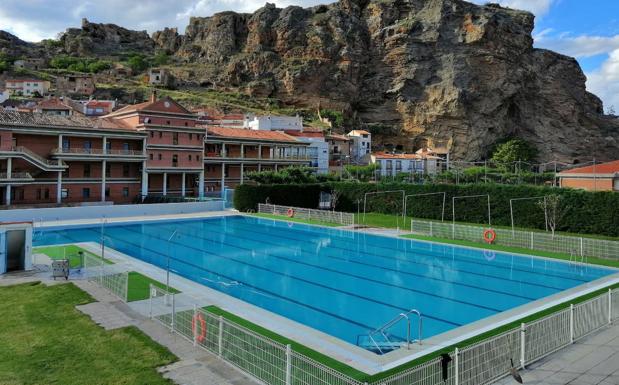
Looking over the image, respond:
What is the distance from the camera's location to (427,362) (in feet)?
23.4

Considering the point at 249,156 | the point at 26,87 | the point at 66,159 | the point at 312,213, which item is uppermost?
the point at 26,87

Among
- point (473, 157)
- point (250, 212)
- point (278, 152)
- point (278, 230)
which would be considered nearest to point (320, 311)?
point (278, 230)

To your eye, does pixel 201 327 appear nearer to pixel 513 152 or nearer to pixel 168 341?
pixel 168 341

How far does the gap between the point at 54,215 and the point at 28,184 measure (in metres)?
6.92

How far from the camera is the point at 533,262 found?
805 inches

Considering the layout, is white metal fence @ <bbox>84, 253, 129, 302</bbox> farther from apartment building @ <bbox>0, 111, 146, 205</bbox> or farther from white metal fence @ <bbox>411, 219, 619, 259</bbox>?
apartment building @ <bbox>0, 111, 146, 205</bbox>

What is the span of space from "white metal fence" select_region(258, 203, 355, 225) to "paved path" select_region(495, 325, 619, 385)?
2188 centimetres

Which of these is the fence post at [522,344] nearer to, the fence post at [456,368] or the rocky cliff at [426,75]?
the fence post at [456,368]

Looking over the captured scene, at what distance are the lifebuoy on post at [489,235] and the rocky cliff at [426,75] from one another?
68.6 m

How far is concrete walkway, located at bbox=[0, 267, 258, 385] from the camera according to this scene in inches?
301

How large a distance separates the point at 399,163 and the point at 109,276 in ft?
210

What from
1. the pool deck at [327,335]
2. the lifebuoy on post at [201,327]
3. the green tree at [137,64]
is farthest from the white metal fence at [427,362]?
the green tree at [137,64]

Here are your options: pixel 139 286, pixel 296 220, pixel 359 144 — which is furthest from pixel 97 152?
pixel 359 144

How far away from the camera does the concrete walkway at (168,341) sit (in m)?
7.65
